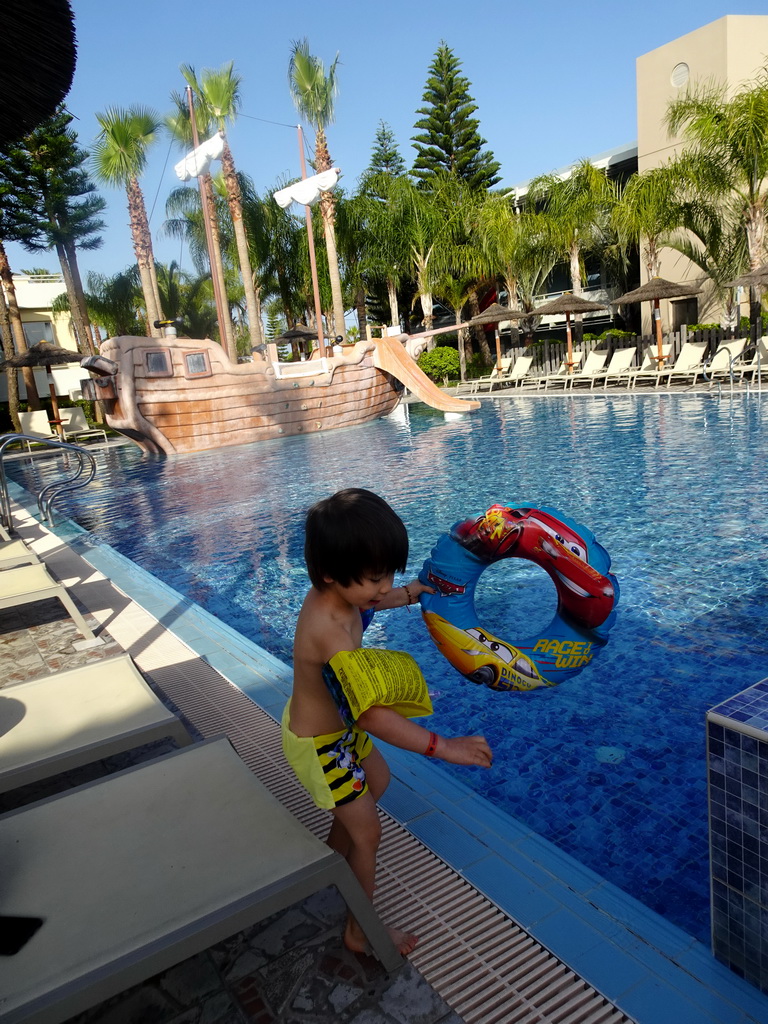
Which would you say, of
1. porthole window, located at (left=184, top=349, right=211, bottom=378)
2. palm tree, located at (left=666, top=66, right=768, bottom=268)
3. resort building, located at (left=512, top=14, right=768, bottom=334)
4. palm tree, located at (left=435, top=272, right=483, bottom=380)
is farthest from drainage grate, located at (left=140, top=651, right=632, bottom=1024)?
palm tree, located at (left=435, top=272, right=483, bottom=380)

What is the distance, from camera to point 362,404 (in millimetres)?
20109

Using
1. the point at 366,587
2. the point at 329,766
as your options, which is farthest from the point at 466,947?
the point at 366,587

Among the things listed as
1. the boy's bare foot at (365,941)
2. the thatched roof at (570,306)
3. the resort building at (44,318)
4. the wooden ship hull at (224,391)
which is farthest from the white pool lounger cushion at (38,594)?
the resort building at (44,318)

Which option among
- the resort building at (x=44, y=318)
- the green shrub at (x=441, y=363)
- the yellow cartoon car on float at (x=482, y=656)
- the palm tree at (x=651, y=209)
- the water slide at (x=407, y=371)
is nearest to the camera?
the yellow cartoon car on float at (x=482, y=656)

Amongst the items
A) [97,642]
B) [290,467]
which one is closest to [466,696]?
[97,642]

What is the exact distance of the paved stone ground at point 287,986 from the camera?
1737 millimetres

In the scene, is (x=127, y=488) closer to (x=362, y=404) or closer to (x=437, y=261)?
(x=362, y=404)

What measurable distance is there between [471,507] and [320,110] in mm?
21659

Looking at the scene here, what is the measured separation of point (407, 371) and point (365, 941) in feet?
61.7

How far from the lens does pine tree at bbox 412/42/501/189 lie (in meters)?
32.2

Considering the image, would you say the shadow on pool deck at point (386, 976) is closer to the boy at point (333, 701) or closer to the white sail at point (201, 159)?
the boy at point (333, 701)

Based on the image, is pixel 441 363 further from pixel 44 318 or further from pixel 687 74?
pixel 44 318

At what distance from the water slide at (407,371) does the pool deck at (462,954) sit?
55.4 ft

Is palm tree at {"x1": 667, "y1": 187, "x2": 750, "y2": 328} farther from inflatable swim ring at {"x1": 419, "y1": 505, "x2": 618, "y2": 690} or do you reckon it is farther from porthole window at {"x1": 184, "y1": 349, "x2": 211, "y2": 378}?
inflatable swim ring at {"x1": 419, "y1": 505, "x2": 618, "y2": 690}
